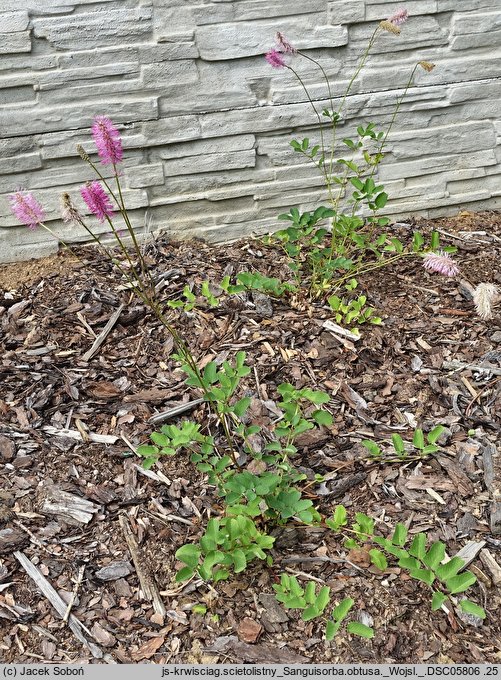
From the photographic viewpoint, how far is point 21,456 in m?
2.05

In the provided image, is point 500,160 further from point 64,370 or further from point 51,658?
point 51,658

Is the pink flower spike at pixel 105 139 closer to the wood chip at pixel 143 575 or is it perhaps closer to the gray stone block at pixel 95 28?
the wood chip at pixel 143 575

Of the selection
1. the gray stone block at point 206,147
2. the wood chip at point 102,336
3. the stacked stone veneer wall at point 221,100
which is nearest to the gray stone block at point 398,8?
the stacked stone veneer wall at point 221,100

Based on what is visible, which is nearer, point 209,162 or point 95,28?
point 95,28

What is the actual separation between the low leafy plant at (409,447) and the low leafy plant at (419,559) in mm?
216

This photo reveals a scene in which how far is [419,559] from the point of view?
1572 millimetres

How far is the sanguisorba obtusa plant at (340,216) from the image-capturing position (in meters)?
2.49

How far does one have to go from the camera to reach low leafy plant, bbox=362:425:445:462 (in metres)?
1.87

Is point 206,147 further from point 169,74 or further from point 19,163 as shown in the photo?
point 19,163

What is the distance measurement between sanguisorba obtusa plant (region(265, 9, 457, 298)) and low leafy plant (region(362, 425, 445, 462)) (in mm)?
526

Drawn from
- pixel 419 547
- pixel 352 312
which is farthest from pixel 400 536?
pixel 352 312

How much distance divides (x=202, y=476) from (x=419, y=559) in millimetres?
684

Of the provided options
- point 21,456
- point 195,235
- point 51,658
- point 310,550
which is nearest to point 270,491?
point 310,550

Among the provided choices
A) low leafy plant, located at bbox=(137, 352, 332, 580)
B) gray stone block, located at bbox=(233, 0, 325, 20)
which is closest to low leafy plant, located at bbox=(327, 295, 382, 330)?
low leafy plant, located at bbox=(137, 352, 332, 580)
